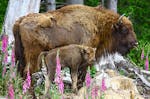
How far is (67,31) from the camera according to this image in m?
9.46

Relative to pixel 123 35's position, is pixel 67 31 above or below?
above

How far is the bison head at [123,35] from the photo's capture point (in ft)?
33.8

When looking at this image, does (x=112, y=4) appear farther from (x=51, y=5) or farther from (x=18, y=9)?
(x=18, y=9)

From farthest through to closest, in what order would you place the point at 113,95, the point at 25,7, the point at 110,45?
the point at 25,7, the point at 110,45, the point at 113,95

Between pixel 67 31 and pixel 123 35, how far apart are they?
1499mm

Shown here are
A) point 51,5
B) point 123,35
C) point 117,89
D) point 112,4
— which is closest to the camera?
point 117,89

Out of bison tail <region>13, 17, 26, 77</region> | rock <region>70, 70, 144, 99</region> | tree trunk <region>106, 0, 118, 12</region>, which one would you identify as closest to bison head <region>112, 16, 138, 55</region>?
rock <region>70, 70, 144, 99</region>

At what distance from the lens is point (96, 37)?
9734 millimetres

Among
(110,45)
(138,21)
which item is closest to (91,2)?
(138,21)

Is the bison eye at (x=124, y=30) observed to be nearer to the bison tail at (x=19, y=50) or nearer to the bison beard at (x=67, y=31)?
the bison beard at (x=67, y=31)

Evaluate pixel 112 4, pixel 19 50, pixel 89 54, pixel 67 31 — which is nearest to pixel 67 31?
pixel 67 31

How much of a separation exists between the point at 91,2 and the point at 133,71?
11416 mm

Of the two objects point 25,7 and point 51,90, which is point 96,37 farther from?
point 25,7

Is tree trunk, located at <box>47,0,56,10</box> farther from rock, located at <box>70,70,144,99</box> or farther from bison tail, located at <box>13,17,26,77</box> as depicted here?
bison tail, located at <box>13,17,26,77</box>
